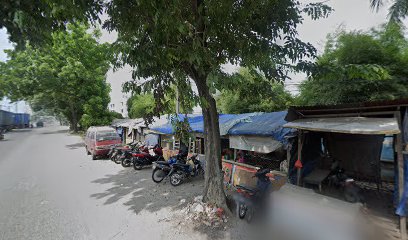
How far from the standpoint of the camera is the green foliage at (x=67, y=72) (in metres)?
18.6

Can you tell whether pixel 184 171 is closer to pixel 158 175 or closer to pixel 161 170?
pixel 161 170

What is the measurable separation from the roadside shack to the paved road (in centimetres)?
349

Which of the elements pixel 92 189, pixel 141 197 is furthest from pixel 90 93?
pixel 141 197

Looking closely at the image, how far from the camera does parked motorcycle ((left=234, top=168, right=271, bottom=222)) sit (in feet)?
16.9

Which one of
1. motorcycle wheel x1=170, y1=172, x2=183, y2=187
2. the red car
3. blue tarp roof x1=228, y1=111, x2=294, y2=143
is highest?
blue tarp roof x1=228, y1=111, x2=294, y2=143

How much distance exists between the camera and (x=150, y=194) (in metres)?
7.01

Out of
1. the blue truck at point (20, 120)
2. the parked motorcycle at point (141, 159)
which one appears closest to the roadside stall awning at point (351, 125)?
the parked motorcycle at point (141, 159)

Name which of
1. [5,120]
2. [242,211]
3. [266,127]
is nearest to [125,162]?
[266,127]

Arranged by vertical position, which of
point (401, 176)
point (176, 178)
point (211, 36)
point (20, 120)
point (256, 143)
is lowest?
point (176, 178)

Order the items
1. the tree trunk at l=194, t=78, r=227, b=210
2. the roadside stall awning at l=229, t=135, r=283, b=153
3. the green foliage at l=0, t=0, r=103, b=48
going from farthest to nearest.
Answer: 1. the roadside stall awning at l=229, t=135, r=283, b=153
2. the tree trunk at l=194, t=78, r=227, b=210
3. the green foliage at l=0, t=0, r=103, b=48

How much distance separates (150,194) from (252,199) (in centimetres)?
337

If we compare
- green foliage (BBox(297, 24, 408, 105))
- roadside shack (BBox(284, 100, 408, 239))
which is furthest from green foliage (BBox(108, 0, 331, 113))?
green foliage (BBox(297, 24, 408, 105))

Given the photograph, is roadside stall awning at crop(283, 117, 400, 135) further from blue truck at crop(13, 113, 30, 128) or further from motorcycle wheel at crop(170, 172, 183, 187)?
blue truck at crop(13, 113, 30, 128)

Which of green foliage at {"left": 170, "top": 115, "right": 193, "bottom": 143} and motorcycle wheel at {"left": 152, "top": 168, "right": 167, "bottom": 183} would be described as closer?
green foliage at {"left": 170, "top": 115, "right": 193, "bottom": 143}
